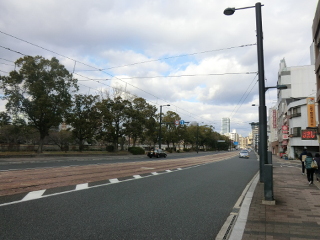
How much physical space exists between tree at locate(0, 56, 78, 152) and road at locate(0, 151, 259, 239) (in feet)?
78.5

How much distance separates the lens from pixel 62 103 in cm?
3089

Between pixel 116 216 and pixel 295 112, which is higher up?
pixel 295 112

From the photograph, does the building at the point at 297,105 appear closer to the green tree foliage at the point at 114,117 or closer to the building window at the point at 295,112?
the building window at the point at 295,112

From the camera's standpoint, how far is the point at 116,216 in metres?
5.61

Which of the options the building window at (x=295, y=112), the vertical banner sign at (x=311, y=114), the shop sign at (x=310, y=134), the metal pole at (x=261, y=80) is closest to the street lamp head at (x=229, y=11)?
the metal pole at (x=261, y=80)

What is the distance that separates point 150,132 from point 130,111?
32.3ft

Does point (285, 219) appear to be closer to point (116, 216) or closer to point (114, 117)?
point (116, 216)

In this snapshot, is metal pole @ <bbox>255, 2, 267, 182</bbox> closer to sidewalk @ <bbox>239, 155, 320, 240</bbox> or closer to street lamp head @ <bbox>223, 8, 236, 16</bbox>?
street lamp head @ <bbox>223, 8, 236, 16</bbox>

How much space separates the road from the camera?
4539 mm

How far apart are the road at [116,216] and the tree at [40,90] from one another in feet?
78.5

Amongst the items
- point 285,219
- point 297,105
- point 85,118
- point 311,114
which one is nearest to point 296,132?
point 297,105

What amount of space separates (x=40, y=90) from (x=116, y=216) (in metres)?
27.2

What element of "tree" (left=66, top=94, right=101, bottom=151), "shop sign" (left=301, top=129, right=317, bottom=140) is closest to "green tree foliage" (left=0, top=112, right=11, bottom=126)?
"tree" (left=66, top=94, right=101, bottom=151)

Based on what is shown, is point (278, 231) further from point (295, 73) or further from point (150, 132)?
point (295, 73)
